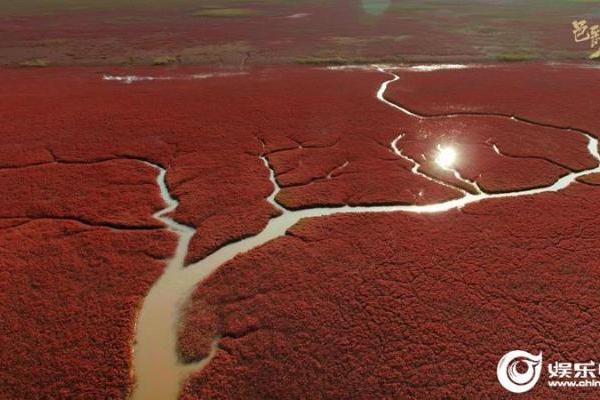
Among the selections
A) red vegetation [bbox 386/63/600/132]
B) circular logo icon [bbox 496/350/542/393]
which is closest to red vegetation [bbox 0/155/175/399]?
circular logo icon [bbox 496/350/542/393]

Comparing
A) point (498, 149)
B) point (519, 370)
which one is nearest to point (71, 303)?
point (519, 370)

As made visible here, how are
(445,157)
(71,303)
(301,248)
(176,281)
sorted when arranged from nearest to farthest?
(71,303) < (176,281) < (301,248) < (445,157)

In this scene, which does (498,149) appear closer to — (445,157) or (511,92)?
(445,157)

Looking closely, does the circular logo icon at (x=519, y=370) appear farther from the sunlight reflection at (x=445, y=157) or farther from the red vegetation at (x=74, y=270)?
the sunlight reflection at (x=445, y=157)

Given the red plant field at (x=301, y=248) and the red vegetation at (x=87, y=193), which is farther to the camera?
the red vegetation at (x=87, y=193)

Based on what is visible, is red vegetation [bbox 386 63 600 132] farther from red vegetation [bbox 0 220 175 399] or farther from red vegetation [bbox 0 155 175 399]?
red vegetation [bbox 0 220 175 399]

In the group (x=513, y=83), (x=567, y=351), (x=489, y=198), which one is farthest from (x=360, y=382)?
(x=513, y=83)

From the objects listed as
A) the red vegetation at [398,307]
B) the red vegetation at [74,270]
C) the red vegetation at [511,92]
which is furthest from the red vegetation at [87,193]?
the red vegetation at [511,92]
